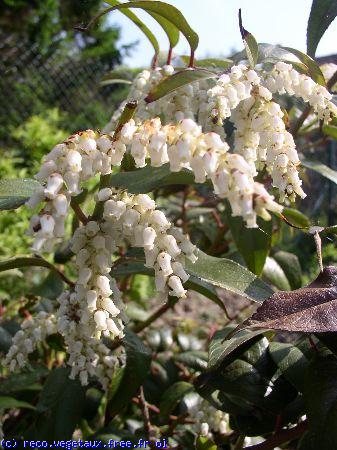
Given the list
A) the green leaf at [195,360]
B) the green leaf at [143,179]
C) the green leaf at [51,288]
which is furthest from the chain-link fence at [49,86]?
the green leaf at [143,179]

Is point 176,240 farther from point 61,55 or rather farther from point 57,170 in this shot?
point 61,55

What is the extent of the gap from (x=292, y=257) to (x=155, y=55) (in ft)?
2.29

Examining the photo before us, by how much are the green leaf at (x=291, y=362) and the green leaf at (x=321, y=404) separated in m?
0.07

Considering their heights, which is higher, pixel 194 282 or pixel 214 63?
pixel 214 63

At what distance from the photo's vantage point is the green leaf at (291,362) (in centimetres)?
78

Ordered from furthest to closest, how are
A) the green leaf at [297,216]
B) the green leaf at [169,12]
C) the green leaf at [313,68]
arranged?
the green leaf at [297,216] → the green leaf at [313,68] → the green leaf at [169,12]

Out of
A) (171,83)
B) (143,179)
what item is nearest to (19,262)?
(143,179)

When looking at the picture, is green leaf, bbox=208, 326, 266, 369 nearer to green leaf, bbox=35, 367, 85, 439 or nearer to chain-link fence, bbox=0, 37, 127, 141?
green leaf, bbox=35, 367, 85, 439

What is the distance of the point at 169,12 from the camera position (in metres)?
0.79

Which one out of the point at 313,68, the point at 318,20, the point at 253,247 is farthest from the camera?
the point at 253,247

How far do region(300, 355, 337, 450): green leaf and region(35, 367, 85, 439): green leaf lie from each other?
64 centimetres

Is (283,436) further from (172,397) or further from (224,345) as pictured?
(172,397)

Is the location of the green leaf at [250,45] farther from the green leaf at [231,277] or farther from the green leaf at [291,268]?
the green leaf at [291,268]

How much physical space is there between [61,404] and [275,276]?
65 cm
